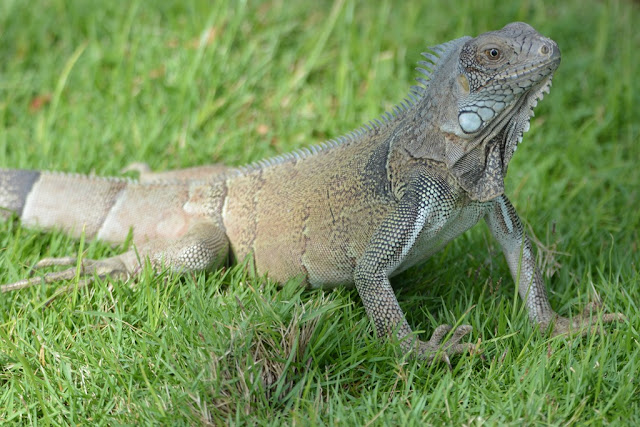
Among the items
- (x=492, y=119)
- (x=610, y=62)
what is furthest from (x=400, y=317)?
(x=610, y=62)

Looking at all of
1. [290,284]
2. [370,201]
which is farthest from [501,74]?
[290,284]

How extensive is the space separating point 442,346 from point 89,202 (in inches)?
97.6

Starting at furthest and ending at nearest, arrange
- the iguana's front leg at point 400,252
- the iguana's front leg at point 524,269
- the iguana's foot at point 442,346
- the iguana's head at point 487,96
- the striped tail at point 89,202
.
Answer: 1. the striped tail at point 89,202
2. the iguana's front leg at point 524,269
3. the iguana's front leg at point 400,252
4. the iguana's foot at point 442,346
5. the iguana's head at point 487,96

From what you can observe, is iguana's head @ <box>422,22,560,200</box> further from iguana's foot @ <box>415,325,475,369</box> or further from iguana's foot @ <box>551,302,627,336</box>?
iguana's foot @ <box>551,302,627,336</box>

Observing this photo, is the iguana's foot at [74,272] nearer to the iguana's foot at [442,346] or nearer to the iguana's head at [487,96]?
the iguana's foot at [442,346]

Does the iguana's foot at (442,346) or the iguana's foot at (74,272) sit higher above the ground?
the iguana's foot at (442,346)

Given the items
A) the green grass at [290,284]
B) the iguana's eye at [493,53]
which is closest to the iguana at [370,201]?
the iguana's eye at [493,53]

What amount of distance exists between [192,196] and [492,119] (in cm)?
197

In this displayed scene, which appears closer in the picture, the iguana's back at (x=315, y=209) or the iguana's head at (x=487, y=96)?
the iguana's head at (x=487, y=96)

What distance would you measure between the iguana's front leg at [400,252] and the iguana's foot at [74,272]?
1451mm

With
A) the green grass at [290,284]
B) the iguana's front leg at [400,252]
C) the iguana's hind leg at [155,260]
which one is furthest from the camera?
the iguana's hind leg at [155,260]

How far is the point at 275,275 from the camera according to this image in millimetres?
4344

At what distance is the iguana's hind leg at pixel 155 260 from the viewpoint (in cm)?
419

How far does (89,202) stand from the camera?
4.80m
